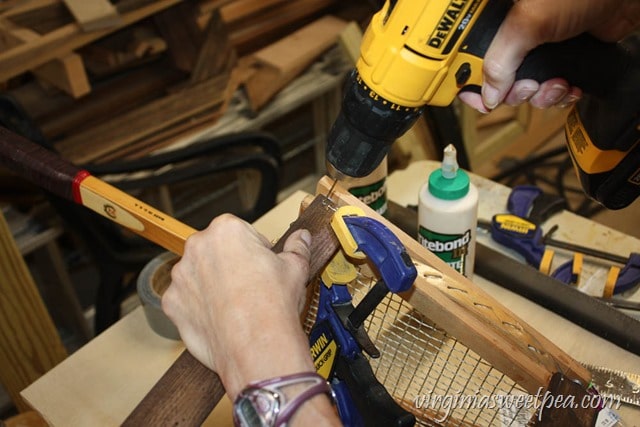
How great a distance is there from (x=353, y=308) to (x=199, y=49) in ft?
3.65

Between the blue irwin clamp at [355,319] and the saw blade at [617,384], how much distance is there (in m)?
0.32

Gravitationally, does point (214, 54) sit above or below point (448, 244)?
below

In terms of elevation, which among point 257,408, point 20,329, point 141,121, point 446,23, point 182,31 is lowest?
point 20,329

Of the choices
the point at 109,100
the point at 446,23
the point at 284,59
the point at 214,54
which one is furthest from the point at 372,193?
the point at 109,100

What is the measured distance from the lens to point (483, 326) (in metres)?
0.65

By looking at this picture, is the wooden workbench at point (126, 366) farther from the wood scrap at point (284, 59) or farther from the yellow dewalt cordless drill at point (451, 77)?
the wood scrap at point (284, 59)

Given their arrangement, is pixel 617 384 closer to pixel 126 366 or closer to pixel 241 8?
pixel 126 366

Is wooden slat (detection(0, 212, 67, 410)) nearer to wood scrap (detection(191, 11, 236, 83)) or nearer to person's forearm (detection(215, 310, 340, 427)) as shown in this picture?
wood scrap (detection(191, 11, 236, 83))

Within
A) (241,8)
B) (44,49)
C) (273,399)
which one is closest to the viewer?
(273,399)

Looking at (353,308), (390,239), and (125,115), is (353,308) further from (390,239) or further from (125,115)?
(125,115)

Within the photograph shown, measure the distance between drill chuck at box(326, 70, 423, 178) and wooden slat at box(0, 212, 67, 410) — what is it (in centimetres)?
68

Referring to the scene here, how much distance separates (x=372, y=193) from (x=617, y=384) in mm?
415

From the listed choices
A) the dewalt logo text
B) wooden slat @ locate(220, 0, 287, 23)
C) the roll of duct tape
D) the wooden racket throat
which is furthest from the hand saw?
wooden slat @ locate(220, 0, 287, 23)

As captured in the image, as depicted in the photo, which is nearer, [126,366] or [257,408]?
A: [257,408]
